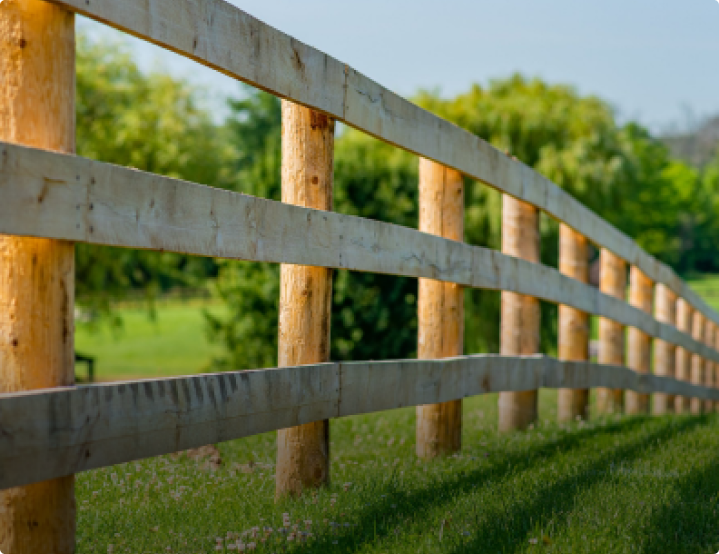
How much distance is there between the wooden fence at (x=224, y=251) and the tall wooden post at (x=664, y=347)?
4.65 m

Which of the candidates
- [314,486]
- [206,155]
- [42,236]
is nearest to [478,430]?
[314,486]

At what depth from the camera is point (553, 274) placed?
19.1ft

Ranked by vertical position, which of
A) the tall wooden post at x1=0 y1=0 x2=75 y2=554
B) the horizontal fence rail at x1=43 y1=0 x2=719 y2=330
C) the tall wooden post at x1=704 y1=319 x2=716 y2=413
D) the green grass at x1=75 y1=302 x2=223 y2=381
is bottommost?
the green grass at x1=75 y1=302 x2=223 y2=381

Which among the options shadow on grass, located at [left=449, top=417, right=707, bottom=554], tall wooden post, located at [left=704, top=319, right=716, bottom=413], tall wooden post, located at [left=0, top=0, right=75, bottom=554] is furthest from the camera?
tall wooden post, located at [left=704, top=319, right=716, bottom=413]

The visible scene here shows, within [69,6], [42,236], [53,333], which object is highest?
[69,6]

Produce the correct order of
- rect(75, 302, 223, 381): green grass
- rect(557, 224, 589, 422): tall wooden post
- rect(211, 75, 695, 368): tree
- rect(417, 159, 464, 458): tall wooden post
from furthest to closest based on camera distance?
rect(75, 302, 223, 381): green grass → rect(211, 75, 695, 368): tree → rect(557, 224, 589, 422): tall wooden post → rect(417, 159, 464, 458): tall wooden post

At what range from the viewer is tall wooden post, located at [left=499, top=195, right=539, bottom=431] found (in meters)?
5.88

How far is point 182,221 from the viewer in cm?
265

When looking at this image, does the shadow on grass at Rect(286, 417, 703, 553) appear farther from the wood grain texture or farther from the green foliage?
the green foliage

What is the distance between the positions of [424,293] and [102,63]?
1736 cm

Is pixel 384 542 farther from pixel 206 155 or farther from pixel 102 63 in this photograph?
pixel 206 155

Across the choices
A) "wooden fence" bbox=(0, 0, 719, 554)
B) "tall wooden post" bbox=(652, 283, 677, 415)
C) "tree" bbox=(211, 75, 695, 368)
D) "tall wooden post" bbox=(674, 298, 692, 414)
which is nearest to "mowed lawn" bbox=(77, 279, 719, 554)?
"wooden fence" bbox=(0, 0, 719, 554)

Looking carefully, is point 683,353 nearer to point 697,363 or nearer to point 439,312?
point 697,363

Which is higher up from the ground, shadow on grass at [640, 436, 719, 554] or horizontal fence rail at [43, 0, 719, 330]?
horizontal fence rail at [43, 0, 719, 330]
